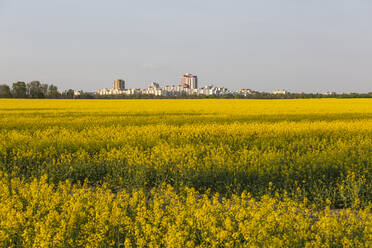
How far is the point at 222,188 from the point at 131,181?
6.69 feet

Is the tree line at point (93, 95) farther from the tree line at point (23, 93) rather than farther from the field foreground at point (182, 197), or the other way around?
the field foreground at point (182, 197)

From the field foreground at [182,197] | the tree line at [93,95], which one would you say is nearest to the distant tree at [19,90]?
the tree line at [93,95]

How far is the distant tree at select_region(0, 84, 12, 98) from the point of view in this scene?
73.9 metres

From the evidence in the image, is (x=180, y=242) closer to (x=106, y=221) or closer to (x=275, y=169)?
(x=106, y=221)

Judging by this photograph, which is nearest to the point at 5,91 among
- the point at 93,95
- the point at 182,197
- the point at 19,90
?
the point at 19,90

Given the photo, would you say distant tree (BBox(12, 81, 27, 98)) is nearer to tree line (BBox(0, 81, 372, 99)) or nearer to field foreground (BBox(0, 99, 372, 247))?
tree line (BBox(0, 81, 372, 99))

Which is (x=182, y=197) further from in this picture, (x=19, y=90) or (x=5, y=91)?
(x=5, y=91)

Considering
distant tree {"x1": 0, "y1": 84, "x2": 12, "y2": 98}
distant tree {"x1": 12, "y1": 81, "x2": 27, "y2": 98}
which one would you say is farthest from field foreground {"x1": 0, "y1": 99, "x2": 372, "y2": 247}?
distant tree {"x1": 0, "y1": 84, "x2": 12, "y2": 98}

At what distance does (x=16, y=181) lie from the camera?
5219 millimetres

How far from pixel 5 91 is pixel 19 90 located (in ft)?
12.1

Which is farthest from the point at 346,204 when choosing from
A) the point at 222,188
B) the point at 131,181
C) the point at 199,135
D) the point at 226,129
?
the point at 226,129

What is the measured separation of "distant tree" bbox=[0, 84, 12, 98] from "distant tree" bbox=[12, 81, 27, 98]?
46.4 inches

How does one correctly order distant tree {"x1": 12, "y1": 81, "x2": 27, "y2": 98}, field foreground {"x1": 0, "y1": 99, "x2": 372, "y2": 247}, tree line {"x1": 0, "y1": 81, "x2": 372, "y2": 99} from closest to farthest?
field foreground {"x1": 0, "y1": 99, "x2": 372, "y2": 247}
tree line {"x1": 0, "y1": 81, "x2": 372, "y2": 99}
distant tree {"x1": 12, "y1": 81, "x2": 27, "y2": 98}

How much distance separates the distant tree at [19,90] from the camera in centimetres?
7307
